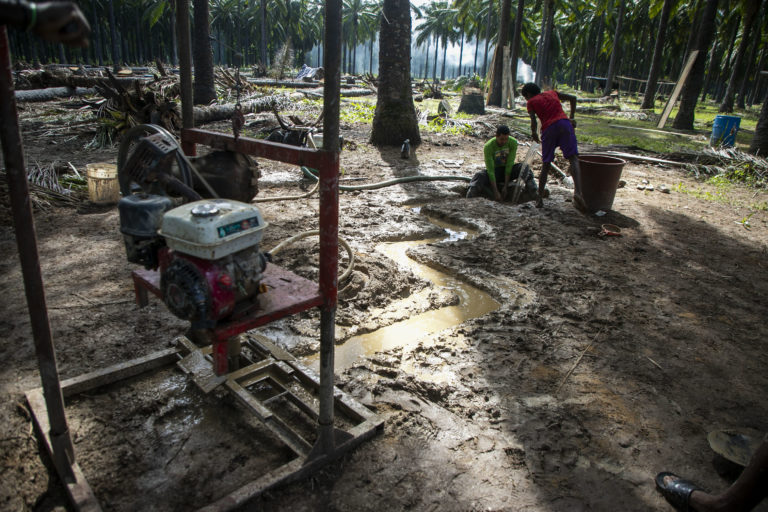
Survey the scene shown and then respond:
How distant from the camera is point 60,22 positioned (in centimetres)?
99

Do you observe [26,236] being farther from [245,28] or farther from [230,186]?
[245,28]

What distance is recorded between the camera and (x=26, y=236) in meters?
1.65

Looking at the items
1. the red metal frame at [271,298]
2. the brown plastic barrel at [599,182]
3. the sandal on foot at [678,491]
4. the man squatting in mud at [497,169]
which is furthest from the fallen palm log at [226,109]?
the sandal on foot at [678,491]

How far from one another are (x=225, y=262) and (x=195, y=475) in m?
0.99

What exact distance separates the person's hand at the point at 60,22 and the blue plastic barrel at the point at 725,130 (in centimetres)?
1234

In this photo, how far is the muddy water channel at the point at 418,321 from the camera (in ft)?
10.5

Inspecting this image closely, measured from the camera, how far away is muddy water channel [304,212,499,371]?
10.5 ft

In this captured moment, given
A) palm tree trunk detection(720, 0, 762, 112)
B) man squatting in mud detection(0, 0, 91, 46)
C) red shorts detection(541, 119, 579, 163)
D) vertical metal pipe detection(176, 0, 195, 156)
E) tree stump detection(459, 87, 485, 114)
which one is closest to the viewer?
man squatting in mud detection(0, 0, 91, 46)

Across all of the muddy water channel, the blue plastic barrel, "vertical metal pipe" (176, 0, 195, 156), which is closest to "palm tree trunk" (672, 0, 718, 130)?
the blue plastic barrel

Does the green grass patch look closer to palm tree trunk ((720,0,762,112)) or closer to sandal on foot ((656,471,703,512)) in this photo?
sandal on foot ((656,471,703,512))

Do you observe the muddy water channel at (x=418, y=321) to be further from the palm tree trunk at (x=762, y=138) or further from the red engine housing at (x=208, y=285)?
the palm tree trunk at (x=762, y=138)

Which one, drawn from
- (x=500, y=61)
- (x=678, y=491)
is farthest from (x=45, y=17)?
(x=500, y=61)

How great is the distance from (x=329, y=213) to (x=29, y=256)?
3.43ft

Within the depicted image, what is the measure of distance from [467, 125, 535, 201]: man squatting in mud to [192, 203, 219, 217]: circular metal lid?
5.14m
